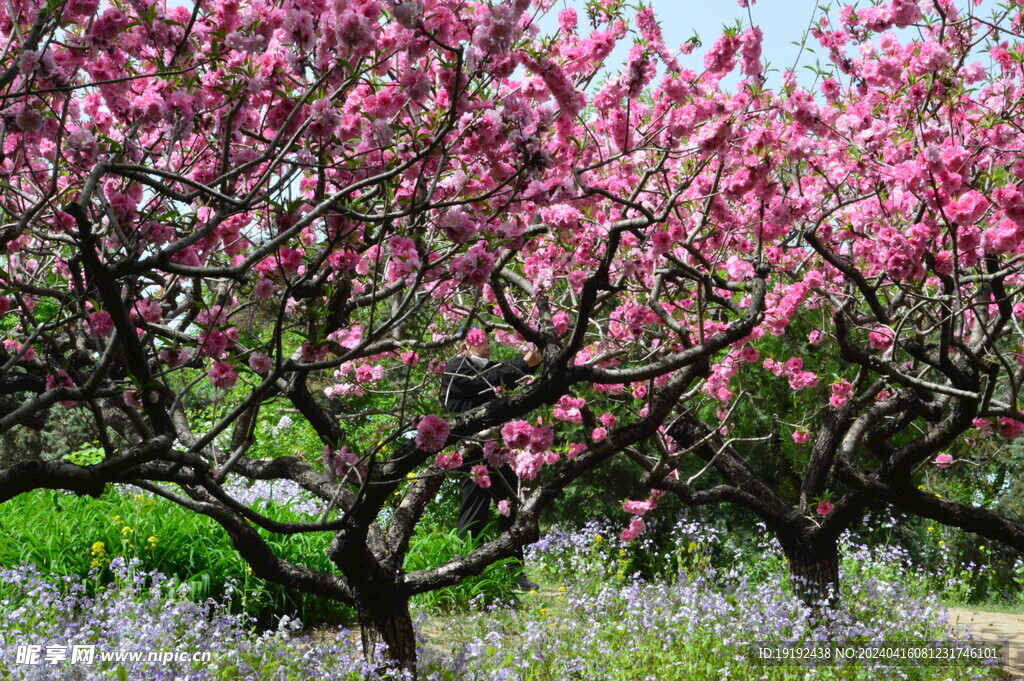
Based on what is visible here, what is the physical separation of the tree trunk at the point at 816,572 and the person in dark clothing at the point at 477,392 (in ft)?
6.49

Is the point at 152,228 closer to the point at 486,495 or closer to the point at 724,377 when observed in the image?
the point at 724,377

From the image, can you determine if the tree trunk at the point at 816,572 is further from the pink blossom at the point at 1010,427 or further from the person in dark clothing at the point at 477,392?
the person in dark clothing at the point at 477,392

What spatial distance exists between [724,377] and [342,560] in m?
2.90

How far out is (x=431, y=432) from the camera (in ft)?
11.6

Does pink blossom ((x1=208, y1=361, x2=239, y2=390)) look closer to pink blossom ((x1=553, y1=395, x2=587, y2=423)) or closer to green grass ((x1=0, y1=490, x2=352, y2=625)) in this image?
pink blossom ((x1=553, y1=395, x2=587, y2=423))

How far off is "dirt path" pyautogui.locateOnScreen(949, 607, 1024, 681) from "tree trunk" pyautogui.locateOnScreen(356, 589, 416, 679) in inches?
162

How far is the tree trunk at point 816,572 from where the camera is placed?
19.6ft

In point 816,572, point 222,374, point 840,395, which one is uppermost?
point 840,395

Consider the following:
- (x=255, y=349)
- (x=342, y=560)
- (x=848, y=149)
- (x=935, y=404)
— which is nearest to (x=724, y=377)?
(x=935, y=404)

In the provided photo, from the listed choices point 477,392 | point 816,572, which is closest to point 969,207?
point 816,572

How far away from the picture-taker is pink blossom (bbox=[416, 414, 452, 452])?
3495 mm

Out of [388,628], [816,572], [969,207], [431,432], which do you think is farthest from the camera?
[816,572]

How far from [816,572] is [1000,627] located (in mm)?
2806

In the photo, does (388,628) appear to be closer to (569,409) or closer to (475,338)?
(569,409)
